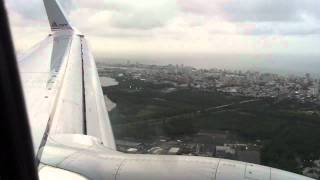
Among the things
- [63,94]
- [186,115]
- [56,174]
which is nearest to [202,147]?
[56,174]

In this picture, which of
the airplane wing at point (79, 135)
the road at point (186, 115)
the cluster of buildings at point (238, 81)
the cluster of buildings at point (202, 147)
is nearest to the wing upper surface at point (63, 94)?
the airplane wing at point (79, 135)

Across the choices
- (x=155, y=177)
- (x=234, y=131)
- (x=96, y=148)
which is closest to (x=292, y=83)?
(x=234, y=131)

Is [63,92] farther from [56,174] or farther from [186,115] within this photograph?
[56,174]

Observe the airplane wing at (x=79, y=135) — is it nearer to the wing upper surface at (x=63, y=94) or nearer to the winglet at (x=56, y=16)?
the wing upper surface at (x=63, y=94)

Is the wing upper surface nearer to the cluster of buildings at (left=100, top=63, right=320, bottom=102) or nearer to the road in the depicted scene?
the road

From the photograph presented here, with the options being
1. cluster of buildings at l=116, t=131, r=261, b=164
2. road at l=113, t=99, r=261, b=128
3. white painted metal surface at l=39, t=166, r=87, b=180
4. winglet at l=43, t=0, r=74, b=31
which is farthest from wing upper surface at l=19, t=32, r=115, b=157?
winglet at l=43, t=0, r=74, b=31

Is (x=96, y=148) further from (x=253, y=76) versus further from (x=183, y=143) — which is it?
(x=253, y=76)
